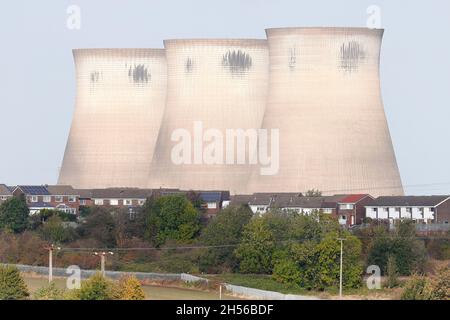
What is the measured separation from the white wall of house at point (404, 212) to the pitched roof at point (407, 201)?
128 millimetres

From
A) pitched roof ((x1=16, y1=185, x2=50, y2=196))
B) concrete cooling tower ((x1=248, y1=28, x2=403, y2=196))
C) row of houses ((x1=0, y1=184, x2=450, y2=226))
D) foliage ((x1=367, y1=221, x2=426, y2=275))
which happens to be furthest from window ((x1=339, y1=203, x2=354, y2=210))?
foliage ((x1=367, y1=221, x2=426, y2=275))

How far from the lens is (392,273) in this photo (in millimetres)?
24828

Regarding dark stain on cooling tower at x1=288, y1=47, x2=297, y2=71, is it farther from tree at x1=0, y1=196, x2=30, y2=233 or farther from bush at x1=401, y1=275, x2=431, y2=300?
bush at x1=401, y1=275, x2=431, y2=300

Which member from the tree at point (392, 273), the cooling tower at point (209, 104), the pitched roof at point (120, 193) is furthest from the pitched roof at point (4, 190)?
the tree at point (392, 273)

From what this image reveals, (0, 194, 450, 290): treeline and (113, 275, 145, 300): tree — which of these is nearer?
(113, 275, 145, 300): tree

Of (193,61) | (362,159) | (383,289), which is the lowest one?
(383,289)

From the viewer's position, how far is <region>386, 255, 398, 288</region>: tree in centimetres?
2428

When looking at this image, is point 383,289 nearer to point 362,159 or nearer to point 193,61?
point 362,159

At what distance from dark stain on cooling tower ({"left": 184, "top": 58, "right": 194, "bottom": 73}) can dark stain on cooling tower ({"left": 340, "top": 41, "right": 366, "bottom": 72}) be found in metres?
4.02

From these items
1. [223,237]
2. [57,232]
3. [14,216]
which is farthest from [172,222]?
[14,216]

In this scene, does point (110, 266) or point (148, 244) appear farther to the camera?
point (148, 244)

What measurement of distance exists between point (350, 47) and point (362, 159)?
9.07 ft
